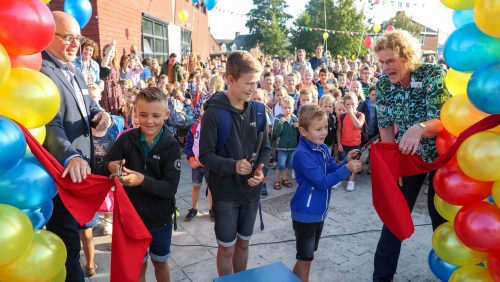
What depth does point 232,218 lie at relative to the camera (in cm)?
267

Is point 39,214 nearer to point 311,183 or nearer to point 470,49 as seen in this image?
point 311,183

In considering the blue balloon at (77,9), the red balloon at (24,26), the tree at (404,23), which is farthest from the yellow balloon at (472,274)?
the tree at (404,23)

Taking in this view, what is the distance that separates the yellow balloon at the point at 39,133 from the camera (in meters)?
2.02

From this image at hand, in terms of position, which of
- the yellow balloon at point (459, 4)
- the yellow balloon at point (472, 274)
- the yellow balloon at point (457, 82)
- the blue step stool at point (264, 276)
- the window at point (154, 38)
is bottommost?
the blue step stool at point (264, 276)

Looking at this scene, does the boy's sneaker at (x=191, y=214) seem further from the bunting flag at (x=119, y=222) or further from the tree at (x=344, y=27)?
the tree at (x=344, y=27)

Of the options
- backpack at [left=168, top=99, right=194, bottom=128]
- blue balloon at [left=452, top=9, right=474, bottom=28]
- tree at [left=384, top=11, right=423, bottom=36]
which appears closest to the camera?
blue balloon at [left=452, top=9, right=474, bottom=28]

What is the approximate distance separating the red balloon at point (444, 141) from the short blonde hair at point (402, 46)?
1.74ft

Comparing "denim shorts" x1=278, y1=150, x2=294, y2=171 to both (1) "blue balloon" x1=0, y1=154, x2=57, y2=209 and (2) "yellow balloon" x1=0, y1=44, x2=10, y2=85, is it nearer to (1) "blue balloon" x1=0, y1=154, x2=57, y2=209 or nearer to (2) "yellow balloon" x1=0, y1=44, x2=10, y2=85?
(1) "blue balloon" x1=0, y1=154, x2=57, y2=209

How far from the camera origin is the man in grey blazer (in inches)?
88.0

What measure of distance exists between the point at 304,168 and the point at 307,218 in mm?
369

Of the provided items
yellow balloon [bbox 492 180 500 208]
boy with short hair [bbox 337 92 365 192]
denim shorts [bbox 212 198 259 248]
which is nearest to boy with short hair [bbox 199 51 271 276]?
denim shorts [bbox 212 198 259 248]

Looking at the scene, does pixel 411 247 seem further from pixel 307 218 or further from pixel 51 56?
pixel 51 56

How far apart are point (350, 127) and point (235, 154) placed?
374cm

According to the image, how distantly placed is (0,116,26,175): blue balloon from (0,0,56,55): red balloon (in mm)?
369
